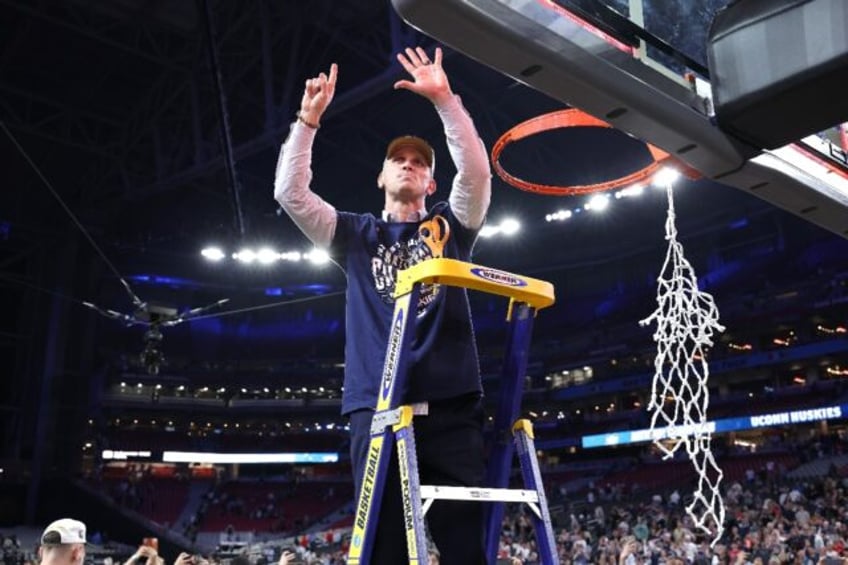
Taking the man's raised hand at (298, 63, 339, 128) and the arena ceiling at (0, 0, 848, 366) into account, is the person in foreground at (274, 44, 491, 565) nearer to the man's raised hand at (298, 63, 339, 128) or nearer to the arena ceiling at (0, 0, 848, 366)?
the man's raised hand at (298, 63, 339, 128)

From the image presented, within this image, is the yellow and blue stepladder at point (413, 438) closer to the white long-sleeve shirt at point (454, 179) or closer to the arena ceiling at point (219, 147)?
the white long-sleeve shirt at point (454, 179)

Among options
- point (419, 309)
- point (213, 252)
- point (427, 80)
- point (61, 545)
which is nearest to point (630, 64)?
point (427, 80)

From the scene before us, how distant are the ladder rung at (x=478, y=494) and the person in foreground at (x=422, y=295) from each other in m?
0.13

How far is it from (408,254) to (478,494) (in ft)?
2.98

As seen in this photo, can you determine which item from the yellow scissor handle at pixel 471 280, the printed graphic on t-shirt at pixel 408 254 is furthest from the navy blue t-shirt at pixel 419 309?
the yellow scissor handle at pixel 471 280

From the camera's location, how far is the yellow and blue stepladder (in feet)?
7.64

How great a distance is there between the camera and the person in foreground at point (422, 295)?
8.39 ft

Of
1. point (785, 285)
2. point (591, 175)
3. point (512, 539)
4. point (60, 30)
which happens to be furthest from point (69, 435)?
point (785, 285)

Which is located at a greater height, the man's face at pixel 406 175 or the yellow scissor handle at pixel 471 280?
the man's face at pixel 406 175

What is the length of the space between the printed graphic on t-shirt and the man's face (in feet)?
0.59

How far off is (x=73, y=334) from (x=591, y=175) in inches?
798

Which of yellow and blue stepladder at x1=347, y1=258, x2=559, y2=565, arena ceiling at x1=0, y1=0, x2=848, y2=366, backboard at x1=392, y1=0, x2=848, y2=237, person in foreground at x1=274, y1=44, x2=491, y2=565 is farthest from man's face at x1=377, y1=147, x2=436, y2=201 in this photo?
arena ceiling at x1=0, y1=0, x2=848, y2=366

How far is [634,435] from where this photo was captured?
3453 centimetres

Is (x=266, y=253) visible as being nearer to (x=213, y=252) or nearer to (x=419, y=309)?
(x=213, y=252)
